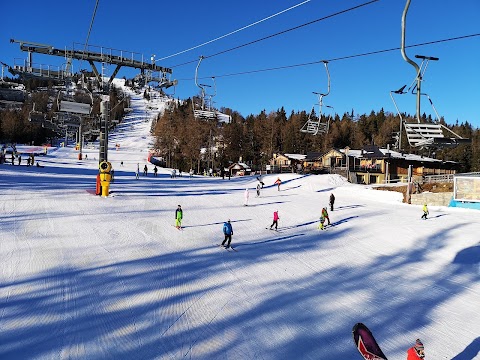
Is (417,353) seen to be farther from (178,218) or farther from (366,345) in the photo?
(178,218)

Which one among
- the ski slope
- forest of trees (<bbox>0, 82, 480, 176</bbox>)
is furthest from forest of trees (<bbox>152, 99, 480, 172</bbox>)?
the ski slope

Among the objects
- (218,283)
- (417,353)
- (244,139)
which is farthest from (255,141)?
(417,353)

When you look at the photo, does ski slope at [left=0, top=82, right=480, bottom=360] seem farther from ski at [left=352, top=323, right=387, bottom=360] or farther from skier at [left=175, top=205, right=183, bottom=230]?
ski at [left=352, top=323, right=387, bottom=360]

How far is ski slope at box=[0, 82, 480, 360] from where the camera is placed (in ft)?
26.3

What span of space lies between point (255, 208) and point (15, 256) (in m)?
14.7

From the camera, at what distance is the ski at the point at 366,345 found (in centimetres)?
597

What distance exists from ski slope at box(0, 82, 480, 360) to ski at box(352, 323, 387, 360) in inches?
70.6

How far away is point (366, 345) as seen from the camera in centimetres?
610

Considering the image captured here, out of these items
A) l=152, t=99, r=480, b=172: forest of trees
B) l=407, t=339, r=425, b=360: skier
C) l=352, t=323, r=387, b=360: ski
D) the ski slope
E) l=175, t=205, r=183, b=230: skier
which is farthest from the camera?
l=152, t=99, r=480, b=172: forest of trees

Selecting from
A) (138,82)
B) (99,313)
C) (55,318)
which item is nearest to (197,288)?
(99,313)

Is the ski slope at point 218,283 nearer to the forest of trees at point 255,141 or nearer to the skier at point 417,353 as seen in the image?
the skier at point 417,353

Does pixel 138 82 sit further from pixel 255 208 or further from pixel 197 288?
pixel 197 288

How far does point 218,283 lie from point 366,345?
587 centimetres

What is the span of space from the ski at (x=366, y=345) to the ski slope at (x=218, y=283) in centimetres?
179
